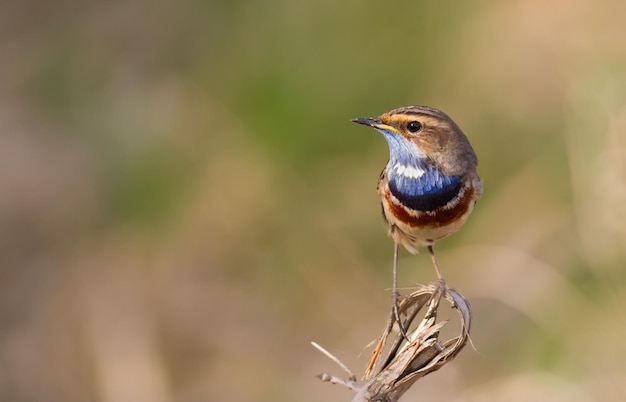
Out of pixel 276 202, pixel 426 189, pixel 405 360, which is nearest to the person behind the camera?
pixel 405 360

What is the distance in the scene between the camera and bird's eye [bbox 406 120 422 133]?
460cm

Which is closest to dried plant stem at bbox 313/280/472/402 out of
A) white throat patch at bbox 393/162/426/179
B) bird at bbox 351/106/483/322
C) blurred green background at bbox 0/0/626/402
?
bird at bbox 351/106/483/322

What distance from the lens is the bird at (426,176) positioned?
4.52m

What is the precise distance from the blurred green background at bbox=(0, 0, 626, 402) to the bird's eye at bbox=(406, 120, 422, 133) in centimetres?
336

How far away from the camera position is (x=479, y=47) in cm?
941

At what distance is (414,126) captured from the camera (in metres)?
4.62

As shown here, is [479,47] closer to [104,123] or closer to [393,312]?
[104,123]

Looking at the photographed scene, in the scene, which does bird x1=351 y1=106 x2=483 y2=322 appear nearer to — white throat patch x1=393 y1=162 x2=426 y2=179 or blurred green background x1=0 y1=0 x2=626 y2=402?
white throat patch x1=393 y1=162 x2=426 y2=179

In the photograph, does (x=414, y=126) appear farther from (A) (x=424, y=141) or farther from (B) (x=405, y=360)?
(B) (x=405, y=360)

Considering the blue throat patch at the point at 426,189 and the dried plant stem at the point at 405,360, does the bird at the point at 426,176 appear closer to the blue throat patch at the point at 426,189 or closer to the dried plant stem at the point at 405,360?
the blue throat patch at the point at 426,189

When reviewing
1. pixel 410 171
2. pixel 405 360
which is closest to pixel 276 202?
pixel 410 171

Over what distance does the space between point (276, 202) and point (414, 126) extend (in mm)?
4704

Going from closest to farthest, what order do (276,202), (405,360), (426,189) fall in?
(405,360), (426,189), (276,202)

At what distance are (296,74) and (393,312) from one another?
5386 mm
